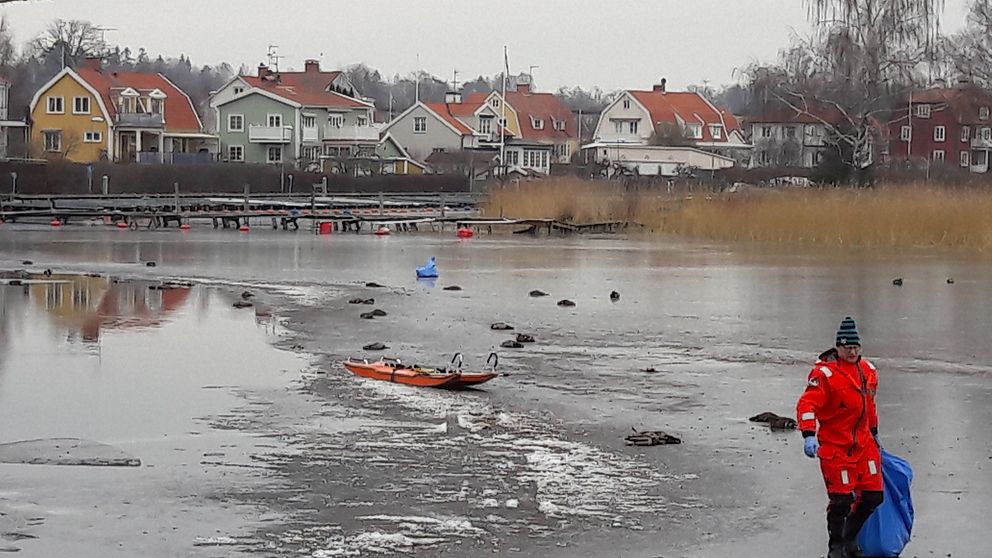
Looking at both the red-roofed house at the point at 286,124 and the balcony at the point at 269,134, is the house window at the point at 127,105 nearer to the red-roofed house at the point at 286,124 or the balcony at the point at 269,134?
the red-roofed house at the point at 286,124

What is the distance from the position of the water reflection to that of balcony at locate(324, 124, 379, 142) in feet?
243

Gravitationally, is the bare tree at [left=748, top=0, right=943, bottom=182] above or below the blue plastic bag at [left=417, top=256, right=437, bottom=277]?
above

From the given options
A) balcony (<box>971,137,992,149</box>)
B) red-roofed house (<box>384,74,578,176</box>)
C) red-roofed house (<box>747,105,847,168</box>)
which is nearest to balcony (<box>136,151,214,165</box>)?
red-roofed house (<box>384,74,578,176</box>)

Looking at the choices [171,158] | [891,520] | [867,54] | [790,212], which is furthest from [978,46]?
[891,520]

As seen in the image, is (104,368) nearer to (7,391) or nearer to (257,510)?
(7,391)

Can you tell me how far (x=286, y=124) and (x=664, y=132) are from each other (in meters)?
31.8

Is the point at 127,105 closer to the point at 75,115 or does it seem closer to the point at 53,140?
the point at 75,115

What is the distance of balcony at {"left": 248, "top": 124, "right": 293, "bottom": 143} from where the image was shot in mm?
101062

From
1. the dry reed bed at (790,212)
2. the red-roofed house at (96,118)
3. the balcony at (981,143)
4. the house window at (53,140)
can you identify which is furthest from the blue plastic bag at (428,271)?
the balcony at (981,143)

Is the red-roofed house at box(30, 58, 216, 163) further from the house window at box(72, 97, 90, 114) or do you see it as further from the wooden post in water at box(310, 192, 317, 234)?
the wooden post in water at box(310, 192, 317, 234)

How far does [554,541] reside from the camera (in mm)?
9453

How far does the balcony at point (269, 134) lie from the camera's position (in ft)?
332

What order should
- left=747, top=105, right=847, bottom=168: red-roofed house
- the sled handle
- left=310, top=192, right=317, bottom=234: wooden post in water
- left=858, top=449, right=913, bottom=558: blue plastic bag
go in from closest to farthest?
left=858, top=449, right=913, bottom=558: blue plastic bag, the sled handle, left=310, top=192, right=317, bottom=234: wooden post in water, left=747, top=105, right=847, bottom=168: red-roofed house

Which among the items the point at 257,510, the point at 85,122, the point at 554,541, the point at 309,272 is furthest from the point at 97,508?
the point at 85,122
